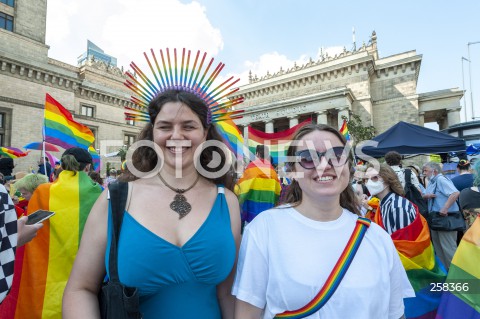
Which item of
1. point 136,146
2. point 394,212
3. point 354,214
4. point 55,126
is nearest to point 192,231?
point 136,146

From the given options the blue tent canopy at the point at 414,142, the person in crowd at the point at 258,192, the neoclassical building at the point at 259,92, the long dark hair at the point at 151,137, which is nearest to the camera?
the long dark hair at the point at 151,137

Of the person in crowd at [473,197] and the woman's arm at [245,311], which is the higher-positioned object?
the person in crowd at [473,197]

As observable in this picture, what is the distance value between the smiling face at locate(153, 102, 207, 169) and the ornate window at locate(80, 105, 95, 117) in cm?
3752

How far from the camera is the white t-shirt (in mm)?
1488

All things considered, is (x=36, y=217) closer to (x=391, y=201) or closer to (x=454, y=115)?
(x=391, y=201)

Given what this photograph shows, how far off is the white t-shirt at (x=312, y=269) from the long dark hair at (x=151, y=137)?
0.64 metres

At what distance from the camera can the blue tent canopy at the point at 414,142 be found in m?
8.27

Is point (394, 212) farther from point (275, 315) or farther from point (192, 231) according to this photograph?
point (192, 231)

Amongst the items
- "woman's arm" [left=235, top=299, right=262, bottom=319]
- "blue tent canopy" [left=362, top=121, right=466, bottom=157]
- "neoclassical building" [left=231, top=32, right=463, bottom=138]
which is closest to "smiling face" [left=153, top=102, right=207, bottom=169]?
"woman's arm" [left=235, top=299, right=262, bottom=319]

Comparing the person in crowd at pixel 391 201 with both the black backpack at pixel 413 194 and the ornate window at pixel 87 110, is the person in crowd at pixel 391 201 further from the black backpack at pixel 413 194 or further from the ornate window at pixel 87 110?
the ornate window at pixel 87 110

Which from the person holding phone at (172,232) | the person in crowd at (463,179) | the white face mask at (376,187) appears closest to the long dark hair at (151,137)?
the person holding phone at (172,232)

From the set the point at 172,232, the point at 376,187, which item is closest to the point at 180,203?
the point at 172,232

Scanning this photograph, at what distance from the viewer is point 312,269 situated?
152cm

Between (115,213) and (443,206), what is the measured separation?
266 inches
